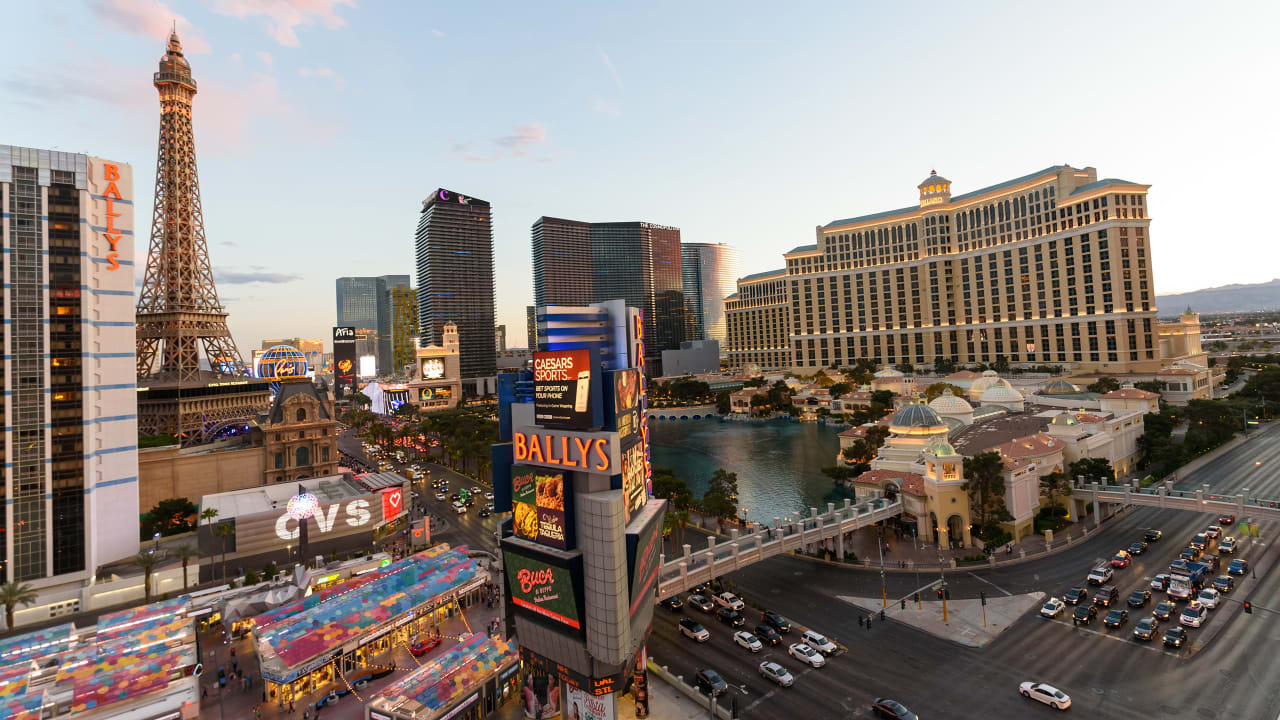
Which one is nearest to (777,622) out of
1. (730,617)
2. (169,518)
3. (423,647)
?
(730,617)

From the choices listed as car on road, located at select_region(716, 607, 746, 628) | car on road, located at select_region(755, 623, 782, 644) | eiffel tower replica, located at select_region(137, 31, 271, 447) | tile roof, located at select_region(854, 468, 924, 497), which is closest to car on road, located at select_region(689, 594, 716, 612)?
car on road, located at select_region(716, 607, 746, 628)

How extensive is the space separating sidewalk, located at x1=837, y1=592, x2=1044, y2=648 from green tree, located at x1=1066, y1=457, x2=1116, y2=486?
84.6ft

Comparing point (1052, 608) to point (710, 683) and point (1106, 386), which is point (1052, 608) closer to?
point (710, 683)

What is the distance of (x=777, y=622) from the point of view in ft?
138

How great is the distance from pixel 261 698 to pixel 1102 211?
181m

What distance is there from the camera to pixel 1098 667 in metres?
35.1

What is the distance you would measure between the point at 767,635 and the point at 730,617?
3.85 metres

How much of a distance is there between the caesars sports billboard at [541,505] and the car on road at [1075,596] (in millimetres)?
39403

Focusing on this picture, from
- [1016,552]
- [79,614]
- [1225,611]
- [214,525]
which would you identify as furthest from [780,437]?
[79,614]

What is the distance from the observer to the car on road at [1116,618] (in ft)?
129

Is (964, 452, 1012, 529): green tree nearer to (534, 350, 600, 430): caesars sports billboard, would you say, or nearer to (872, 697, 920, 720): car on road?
(872, 697, 920, 720): car on road

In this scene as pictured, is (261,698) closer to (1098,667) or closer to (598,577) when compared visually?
(598,577)

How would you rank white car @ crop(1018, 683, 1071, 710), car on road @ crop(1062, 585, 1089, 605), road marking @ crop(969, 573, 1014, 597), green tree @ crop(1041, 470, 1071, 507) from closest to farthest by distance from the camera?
white car @ crop(1018, 683, 1071, 710) → car on road @ crop(1062, 585, 1089, 605) → road marking @ crop(969, 573, 1014, 597) → green tree @ crop(1041, 470, 1071, 507)

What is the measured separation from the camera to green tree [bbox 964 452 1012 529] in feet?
186
